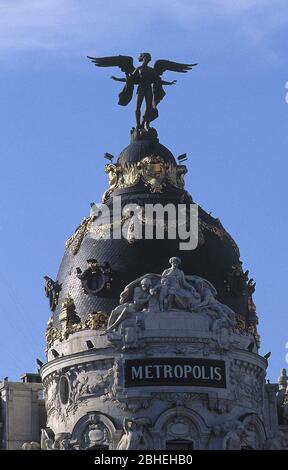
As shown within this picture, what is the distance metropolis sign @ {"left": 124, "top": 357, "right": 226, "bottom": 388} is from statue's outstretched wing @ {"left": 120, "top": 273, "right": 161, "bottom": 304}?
114 inches

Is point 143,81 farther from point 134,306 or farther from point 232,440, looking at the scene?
point 232,440

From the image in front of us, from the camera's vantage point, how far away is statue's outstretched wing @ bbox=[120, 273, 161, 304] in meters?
73.8

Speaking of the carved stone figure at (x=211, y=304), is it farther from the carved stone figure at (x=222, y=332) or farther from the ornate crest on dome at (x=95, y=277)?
the ornate crest on dome at (x=95, y=277)

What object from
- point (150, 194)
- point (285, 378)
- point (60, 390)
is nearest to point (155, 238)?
point (150, 194)

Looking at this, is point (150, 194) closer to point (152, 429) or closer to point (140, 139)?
point (140, 139)

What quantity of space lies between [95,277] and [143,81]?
35.2 ft

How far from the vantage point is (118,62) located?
265ft

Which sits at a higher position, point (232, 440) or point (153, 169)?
point (153, 169)

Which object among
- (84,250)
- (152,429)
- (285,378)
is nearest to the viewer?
(152,429)

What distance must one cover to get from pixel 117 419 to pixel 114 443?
3.65ft

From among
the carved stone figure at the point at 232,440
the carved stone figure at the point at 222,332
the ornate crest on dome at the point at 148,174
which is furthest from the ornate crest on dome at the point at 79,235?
the carved stone figure at the point at 232,440

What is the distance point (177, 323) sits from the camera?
7294 cm

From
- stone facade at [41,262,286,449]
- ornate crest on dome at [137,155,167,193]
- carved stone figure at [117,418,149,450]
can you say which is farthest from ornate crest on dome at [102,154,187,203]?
carved stone figure at [117,418,149,450]

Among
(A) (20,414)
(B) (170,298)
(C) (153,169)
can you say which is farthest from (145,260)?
(A) (20,414)
